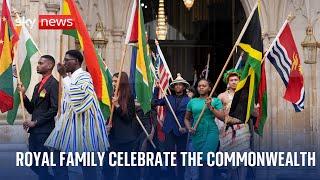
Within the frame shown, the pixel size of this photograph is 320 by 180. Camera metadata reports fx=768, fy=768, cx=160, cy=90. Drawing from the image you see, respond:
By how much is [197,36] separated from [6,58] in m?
11.9

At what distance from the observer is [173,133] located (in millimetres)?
11094

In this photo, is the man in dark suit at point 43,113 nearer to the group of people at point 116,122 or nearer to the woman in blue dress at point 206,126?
the group of people at point 116,122

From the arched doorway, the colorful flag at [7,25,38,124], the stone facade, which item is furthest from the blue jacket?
the arched doorway

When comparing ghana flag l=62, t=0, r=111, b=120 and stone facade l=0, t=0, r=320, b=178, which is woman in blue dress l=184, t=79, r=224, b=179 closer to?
ghana flag l=62, t=0, r=111, b=120

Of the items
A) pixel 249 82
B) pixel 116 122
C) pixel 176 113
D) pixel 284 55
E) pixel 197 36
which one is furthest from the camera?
pixel 197 36

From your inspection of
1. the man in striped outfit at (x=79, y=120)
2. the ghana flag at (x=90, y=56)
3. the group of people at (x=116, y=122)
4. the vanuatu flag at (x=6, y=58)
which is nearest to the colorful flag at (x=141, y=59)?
the group of people at (x=116, y=122)

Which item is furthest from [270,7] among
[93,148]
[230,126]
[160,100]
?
[93,148]

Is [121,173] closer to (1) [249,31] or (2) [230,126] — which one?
(2) [230,126]

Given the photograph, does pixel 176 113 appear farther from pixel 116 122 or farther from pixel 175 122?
pixel 116 122

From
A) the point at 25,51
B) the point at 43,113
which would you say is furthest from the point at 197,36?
the point at 43,113

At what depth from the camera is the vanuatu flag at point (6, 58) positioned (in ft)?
30.9

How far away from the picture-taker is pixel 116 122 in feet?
31.7

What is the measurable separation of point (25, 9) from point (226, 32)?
9375 millimetres

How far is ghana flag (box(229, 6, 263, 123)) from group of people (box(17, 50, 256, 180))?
246mm
